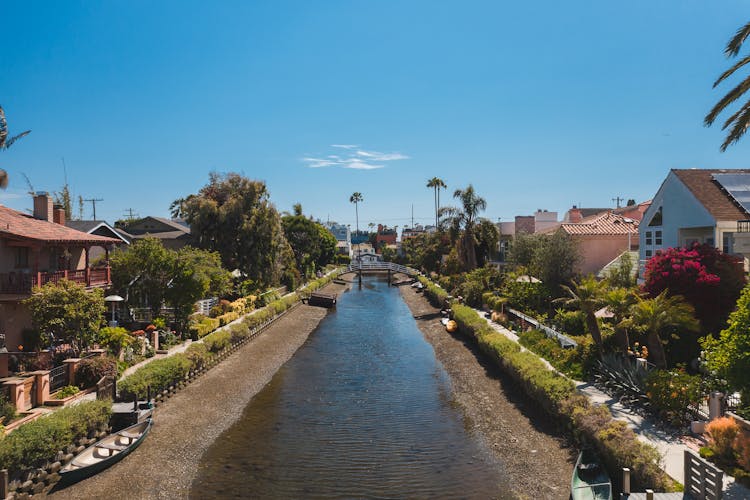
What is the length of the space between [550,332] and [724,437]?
1433 centimetres

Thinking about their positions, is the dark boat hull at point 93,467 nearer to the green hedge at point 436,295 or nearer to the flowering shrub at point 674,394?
the flowering shrub at point 674,394

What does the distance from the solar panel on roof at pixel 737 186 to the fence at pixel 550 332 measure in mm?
11250

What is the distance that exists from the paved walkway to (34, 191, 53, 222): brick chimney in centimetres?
3080

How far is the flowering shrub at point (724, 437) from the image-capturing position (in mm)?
12344

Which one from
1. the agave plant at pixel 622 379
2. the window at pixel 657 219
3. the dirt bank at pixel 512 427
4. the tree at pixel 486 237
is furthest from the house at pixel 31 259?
the tree at pixel 486 237

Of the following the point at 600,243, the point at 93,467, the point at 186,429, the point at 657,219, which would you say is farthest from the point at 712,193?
the point at 93,467

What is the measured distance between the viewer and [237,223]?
47844 mm

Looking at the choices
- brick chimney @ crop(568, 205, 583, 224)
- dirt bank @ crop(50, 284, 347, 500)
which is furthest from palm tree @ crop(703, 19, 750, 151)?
brick chimney @ crop(568, 205, 583, 224)

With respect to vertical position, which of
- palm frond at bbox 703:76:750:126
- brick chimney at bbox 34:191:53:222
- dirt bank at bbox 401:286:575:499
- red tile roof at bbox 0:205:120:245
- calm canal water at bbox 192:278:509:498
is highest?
palm frond at bbox 703:76:750:126

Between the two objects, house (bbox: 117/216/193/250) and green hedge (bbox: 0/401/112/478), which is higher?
house (bbox: 117/216/193/250)

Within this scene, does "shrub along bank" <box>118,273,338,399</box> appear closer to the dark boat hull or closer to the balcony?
the dark boat hull

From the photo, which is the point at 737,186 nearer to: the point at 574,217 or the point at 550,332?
the point at 550,332

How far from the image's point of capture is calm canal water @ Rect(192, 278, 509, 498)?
1549cm

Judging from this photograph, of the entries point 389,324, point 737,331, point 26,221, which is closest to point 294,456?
point 737,331
